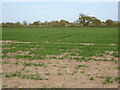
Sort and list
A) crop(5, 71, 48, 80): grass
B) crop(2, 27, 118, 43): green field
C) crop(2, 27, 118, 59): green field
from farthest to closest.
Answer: crop(2, 27, 118, 43): green field, crop(2, 27, 118, 59): green field, crop(5, 71, 48, 80): grass

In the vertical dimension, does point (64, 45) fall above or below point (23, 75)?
above

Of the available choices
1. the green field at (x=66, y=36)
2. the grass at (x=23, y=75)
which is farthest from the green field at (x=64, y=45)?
the grass at (x=23, y=75)

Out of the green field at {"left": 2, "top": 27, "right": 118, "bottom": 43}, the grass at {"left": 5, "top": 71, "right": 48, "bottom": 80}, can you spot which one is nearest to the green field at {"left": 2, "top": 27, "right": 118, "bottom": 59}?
the green field at {"left": 2, "top": 27, "right": 118, "bottom": 43}

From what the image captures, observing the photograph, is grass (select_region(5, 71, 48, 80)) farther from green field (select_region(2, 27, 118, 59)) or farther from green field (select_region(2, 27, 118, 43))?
green field (select_region(2, 27, 118, 43))

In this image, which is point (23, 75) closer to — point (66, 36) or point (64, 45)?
point (64, 45)

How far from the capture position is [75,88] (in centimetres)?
530

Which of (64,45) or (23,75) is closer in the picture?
(23,75)

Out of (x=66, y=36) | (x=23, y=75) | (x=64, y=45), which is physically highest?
(x=66, y=36)

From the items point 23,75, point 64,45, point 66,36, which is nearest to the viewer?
point 23,75

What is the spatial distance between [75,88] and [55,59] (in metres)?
3.93

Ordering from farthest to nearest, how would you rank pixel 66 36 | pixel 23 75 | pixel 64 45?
pixel 66 36 < pixel 64 45 < pixel 23 75

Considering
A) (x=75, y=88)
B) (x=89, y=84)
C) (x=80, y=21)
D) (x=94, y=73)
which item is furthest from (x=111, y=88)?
(x=80, y=21)

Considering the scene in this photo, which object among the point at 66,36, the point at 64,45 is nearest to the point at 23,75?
the point at 64,45

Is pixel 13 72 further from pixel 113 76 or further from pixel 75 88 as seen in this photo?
pixel 113 76
